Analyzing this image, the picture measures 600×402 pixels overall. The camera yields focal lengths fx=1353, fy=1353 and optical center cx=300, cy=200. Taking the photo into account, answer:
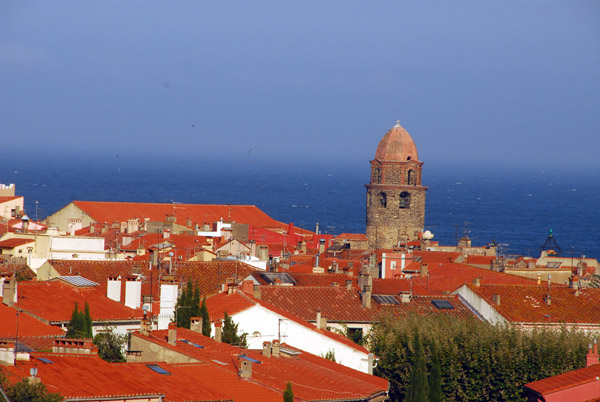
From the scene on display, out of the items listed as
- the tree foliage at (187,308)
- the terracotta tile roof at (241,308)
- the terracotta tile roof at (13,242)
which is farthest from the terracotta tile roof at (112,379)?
the terracotta tile roof at (13,242)

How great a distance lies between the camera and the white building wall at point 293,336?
32178 mm

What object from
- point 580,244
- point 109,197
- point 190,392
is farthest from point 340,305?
point 109,197

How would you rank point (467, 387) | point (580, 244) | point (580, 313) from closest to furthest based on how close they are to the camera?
point (467, 387)
point (580, 313)
point (580, 244)

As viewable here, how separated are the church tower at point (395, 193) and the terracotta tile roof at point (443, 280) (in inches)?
1105

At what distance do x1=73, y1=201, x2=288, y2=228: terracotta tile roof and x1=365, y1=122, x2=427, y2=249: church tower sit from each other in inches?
286

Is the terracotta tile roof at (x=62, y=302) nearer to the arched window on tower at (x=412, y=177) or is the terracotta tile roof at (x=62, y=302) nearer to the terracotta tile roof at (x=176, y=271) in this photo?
the terracotta tile roof at (x=176, y=271)

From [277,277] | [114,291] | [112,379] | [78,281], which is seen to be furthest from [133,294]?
[112,379]

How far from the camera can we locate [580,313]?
39.8 m

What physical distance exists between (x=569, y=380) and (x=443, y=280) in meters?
23.9

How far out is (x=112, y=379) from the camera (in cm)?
2102

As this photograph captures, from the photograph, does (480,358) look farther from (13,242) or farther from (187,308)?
(13,242)

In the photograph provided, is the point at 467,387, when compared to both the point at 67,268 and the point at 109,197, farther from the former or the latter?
the point at 109,197

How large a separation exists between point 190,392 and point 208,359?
332 centimetres

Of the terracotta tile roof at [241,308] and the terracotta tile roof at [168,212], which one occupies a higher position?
the terracotta tile roof at [168,212]
